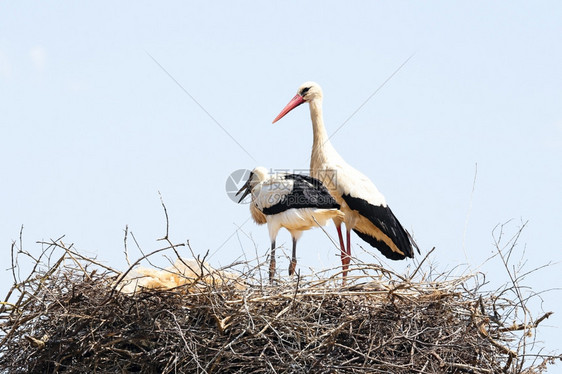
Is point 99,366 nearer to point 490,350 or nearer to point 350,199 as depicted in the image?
point 490,350

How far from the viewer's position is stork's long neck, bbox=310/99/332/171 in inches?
263

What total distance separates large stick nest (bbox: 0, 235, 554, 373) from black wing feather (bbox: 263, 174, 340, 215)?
1448 mm

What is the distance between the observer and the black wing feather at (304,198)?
571 cm

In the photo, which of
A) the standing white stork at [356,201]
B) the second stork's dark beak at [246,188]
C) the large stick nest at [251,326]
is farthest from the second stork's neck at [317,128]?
the large stick nest at [251,326]

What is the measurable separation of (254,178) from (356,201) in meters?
0.84

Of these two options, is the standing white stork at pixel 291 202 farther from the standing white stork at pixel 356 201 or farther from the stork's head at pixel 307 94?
the stork's head at pixel 307 94

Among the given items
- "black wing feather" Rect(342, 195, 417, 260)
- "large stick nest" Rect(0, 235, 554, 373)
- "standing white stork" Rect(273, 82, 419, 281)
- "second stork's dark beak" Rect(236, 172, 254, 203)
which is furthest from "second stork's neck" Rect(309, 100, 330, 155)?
"large stick nest" Rect(0, 235, 554, 373)

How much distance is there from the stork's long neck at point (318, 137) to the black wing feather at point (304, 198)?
77 centimetres

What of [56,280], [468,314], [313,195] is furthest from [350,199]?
[56,280]

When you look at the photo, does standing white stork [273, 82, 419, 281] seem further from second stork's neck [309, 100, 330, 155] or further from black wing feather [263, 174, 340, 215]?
black wing feather [263, 174, 340, 215]

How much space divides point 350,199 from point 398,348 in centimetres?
237

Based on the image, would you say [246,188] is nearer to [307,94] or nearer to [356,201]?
[356,201]

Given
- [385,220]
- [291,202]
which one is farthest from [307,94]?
[291,202]

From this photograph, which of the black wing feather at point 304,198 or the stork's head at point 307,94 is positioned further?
the stork's head at point 307,94
